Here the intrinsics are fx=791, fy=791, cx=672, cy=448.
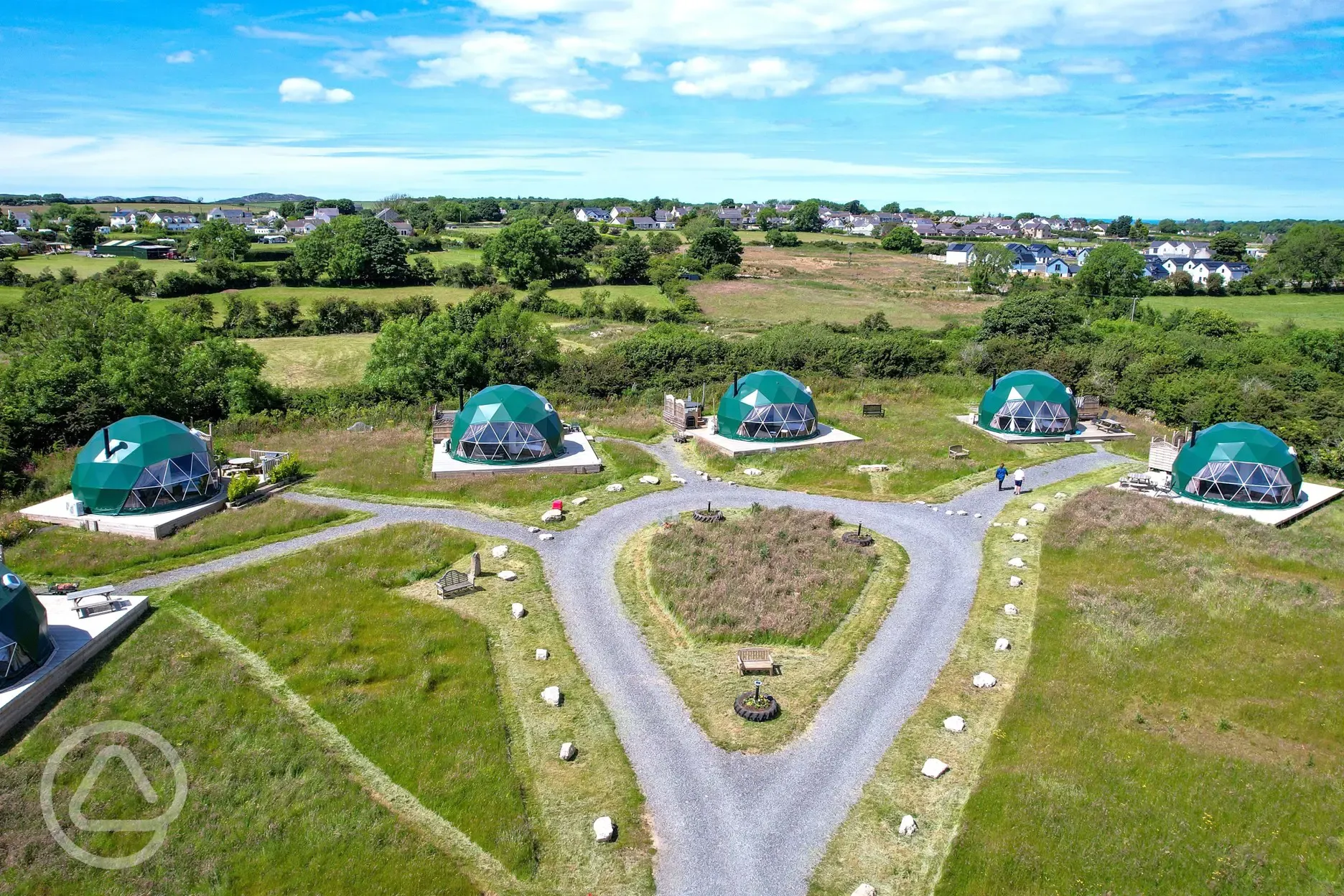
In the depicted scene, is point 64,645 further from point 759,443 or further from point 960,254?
point 960,254

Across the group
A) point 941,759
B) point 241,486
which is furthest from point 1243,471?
point 241,486

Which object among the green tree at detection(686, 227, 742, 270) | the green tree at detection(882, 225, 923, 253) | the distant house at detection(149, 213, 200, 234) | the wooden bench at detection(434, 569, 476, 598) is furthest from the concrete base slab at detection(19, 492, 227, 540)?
the distant house at detection(149, 213, 200, 234)

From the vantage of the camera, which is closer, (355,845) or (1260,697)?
(355,845)

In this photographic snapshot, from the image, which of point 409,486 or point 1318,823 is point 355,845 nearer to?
point 1318,823

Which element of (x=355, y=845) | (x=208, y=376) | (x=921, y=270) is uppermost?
(x=921, y=270)

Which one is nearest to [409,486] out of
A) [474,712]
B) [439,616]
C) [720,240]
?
[439,616]

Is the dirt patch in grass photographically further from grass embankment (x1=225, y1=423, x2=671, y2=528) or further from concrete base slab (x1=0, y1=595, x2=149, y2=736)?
concrete base slab (x1=0, y1=595, x2=149, y2=736)
